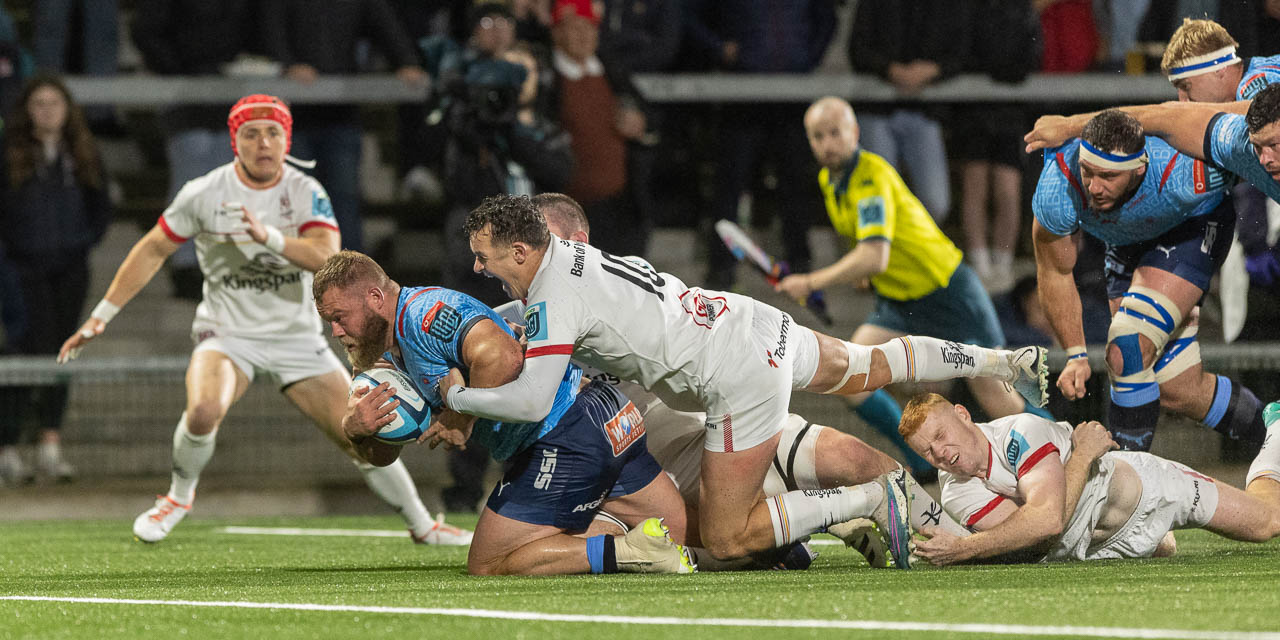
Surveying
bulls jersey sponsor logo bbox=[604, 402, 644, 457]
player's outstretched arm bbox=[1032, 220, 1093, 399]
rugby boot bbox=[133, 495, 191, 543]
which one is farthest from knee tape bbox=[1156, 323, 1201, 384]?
rugby boot bbox=[133, 495, 191, 543]

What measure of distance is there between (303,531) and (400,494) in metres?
1.27

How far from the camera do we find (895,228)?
840cm

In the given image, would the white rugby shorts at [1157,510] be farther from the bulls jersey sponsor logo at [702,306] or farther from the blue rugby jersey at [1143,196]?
the bulls jersey sponsor logo at [702,306]

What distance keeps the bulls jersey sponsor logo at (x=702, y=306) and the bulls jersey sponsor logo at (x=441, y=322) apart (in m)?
0.82

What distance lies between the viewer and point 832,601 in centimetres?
455

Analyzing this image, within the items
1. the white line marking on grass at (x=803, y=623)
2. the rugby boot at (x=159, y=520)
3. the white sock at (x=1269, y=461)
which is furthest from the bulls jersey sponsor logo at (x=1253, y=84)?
the rugby boot at (x=159, y=520)

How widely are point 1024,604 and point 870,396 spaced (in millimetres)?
4106

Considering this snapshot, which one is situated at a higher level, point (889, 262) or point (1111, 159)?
point (1111, 159)

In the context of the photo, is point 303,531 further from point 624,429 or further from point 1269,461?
point 1269,461

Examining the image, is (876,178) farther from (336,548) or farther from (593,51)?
(336,548)

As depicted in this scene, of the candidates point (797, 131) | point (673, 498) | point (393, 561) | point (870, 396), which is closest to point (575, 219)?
point (673, 498)

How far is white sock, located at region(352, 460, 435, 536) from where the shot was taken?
7.50 meters

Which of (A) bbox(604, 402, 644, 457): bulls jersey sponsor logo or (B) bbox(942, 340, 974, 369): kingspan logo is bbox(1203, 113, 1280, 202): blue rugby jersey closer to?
(B) bbox(942, 340, 974, 369): kingspan logo

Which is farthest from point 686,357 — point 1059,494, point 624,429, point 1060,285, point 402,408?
point 1060,285
